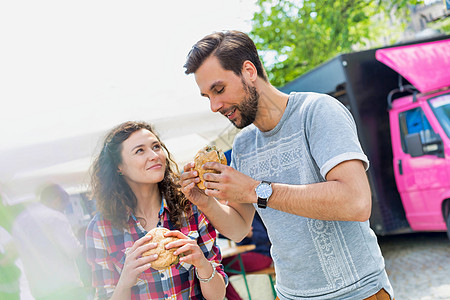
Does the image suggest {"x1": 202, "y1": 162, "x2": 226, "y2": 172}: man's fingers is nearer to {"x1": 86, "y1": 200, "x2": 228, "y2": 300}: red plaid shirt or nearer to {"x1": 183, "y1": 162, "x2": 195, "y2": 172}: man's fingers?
{"x1": 183, "y1": 162, "x2": 195, "y2": 172}: man's fingers

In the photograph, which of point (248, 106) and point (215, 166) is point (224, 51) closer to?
point (248, 106)

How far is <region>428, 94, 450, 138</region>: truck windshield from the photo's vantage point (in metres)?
4.90

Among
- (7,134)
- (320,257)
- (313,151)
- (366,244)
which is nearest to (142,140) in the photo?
(7,134)

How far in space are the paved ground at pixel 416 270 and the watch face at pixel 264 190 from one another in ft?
11.7

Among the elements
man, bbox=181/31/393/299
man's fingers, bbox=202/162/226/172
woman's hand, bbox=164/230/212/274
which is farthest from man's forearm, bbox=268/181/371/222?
woman's hand, bbox=164/230/212/274

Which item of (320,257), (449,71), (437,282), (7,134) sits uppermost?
(449,71)

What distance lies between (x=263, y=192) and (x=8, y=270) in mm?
897

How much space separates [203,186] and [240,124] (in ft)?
1.06

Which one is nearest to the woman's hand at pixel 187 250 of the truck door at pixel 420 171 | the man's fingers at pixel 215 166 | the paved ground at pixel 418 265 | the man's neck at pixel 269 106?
the man's fingers at pixel 215 166

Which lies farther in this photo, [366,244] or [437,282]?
[437,282]

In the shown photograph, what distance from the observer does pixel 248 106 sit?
5.91ft

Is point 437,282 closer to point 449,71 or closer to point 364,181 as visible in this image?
point 449,71

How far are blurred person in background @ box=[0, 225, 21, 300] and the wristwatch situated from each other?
2.79 ft

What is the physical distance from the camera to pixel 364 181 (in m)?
1.50
